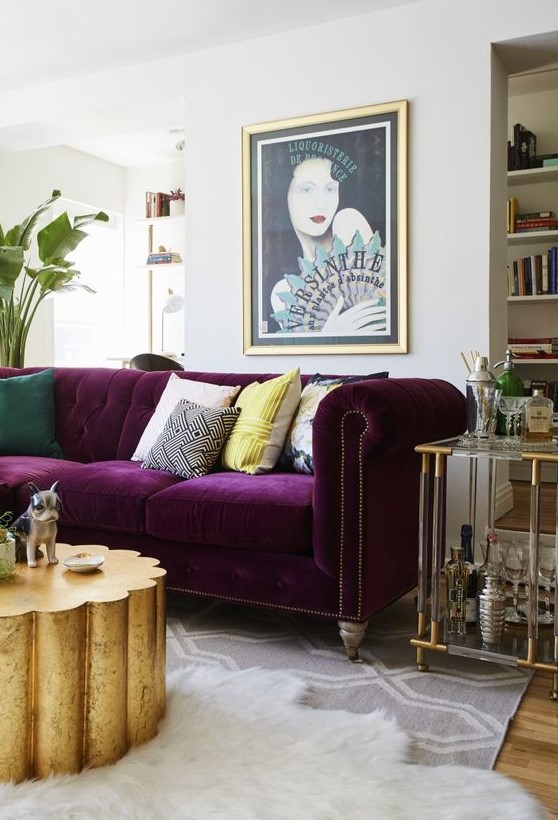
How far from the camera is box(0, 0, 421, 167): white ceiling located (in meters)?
3.80

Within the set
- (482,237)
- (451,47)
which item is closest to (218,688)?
(482,237)

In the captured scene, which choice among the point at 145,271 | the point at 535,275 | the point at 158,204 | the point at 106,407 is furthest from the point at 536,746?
the point at 145,271

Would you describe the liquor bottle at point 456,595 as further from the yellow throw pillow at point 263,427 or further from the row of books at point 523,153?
the row of books at point 523,153

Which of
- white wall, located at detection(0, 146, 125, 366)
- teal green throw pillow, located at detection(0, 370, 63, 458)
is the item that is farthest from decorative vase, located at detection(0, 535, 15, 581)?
white wall, located at detection(0, 146, 125, 366)

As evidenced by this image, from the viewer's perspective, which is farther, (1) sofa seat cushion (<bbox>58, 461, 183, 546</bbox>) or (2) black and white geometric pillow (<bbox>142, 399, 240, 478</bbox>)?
(2) black and white geometric pillow (<bbox>142, 399, 240, 478</bbox>)

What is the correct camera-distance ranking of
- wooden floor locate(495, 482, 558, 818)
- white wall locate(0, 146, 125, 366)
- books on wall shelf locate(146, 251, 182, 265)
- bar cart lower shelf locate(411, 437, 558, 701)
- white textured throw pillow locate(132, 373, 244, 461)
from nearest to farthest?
1. wooden floor locate(495, 482, 558, 818)
2. bar cart lower shelf locate(411, 437, 558, 701)
3. white textured throw pillow locate(132, 373, 244, 461)
4. white wall locate(0, 146, 125, 366)
5. books on wall shelf locate(146, 251, 182, 265)

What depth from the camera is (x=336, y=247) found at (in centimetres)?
386

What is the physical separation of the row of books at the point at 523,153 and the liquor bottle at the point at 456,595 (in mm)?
3569

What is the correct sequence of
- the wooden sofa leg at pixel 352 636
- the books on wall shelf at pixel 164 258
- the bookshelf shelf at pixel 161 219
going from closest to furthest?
the wooden sofa leg at pixel 352 636, the bookshelf shelf at pixel 161 219, the books on wall shelf at pixel 164 258

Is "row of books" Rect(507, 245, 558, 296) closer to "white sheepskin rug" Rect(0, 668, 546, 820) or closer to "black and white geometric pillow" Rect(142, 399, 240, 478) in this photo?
"black and white geometric pillow" Rect(142, 399, 240, 478)

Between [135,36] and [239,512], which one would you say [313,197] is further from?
[239,512]

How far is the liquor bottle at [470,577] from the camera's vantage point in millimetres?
2340

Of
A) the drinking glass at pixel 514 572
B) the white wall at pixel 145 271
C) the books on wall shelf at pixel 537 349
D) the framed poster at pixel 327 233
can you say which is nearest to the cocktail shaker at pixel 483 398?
the drinking glass at pixel 514 572

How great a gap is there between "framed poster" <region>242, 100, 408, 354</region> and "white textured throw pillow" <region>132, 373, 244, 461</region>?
0.93 m
